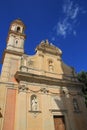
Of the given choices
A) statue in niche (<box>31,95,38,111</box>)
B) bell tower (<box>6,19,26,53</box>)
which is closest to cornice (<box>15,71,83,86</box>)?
statue in niche (<box>31,95,38,111</box>)

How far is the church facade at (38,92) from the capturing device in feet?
31.8

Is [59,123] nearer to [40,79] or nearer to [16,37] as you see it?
[40,79]

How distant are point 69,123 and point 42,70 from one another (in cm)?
556

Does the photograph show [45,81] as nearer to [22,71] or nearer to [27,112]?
[22,71]

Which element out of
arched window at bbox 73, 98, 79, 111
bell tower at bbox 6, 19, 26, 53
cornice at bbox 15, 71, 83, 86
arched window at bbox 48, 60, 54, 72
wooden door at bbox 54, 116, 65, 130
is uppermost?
bell tower at bbox 6, 19, 26, 53

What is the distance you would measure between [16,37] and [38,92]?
7.44 meters

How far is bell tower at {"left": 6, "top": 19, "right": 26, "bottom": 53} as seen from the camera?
45.3 feet

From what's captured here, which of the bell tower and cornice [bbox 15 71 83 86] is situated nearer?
cornice [bbox 15 71 83 86]

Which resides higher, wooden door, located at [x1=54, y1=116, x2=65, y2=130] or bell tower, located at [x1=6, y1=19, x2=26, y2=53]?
bell tower, located at [x1=6, y1=19, x2=26, y2=53]

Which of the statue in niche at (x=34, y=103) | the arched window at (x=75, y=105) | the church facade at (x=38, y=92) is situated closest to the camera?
the church facade at (x=38, y=92)

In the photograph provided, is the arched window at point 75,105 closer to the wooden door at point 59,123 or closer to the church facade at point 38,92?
the church facade at point 38,92

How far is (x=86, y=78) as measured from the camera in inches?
544

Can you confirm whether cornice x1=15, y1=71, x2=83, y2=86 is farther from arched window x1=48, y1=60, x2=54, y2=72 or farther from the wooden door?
the wooden door

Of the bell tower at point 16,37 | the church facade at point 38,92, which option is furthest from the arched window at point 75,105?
the bell tower at point 16,37
